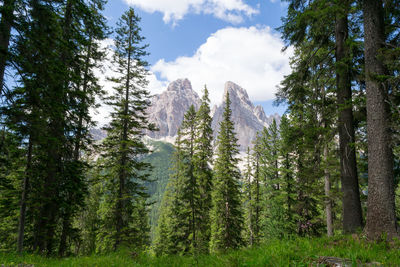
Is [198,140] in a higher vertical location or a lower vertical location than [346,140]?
higher

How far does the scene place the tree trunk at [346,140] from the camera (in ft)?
22.7

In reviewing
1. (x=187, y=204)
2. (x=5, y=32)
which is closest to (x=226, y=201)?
(x=187, y=204)

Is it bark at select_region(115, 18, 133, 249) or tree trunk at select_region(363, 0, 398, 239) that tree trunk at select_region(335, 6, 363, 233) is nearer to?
tree trunk at select_region(363, 0, 398, 239)

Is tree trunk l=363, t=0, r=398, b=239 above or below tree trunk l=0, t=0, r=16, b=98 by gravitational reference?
below

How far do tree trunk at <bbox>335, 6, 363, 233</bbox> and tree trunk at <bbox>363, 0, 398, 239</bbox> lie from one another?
1027 mm

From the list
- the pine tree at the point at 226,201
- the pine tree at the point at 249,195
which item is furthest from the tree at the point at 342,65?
the pine tree at the point at 249,195

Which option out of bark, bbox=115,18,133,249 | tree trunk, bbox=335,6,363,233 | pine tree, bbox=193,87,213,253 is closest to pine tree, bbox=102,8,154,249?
bark, bbox=115,18,133,249

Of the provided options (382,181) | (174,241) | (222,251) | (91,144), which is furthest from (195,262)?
(174,241)

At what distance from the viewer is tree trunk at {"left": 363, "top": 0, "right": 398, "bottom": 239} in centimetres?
510

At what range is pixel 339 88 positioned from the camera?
26.2 ft

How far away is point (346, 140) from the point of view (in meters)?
7.66

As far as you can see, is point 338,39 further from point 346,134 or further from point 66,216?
point 66,216

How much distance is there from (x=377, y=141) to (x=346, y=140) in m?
2.28

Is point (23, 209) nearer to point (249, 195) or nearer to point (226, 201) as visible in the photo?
point (226, 201)
